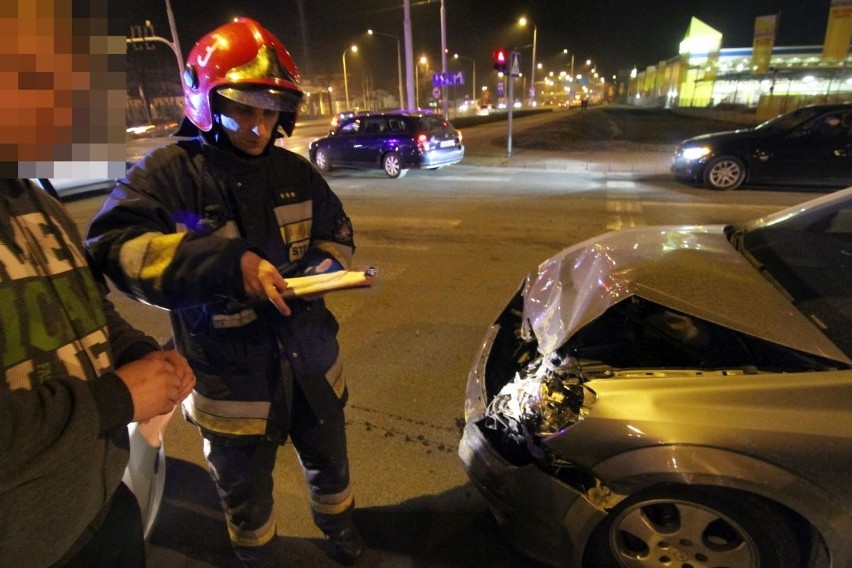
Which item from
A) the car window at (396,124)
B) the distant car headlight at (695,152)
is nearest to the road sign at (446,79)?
the car window at (396,124)

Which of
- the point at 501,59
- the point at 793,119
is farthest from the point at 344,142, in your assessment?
the point at 793,119

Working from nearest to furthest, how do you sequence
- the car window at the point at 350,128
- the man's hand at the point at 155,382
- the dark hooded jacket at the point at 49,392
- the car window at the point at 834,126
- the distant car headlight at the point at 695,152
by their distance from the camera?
the dark hooded jacket at the point at 49,392
the man's hand at the point at 155,382
the car window at the point at 834,126
the distant car headlight at the point at 695,152
the car window at the point at 350,128

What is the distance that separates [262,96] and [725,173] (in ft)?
33.0

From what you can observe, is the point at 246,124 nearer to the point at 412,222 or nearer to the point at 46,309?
the point at 46,309

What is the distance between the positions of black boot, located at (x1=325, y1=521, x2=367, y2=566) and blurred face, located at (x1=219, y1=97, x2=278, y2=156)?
4.93 feet

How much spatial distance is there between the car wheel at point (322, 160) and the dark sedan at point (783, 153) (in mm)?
8389

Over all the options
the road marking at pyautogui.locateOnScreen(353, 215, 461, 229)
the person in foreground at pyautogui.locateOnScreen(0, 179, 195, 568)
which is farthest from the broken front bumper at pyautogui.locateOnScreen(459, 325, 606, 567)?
the road marking at pyautogui.locateOnScreen(353, 215, 461, 229)

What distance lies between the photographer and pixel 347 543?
6.92 feet

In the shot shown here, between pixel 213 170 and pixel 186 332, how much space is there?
544mm

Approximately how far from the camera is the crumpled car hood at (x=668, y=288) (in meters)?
1.89

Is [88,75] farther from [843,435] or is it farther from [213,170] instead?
[843,435]

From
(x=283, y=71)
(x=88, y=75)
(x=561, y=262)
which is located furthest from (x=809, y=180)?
(x=88, y=75)

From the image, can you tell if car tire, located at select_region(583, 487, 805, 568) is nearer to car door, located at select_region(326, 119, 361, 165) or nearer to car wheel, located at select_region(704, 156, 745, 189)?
car wheel, located at select_region(704, 156, 745, 189)

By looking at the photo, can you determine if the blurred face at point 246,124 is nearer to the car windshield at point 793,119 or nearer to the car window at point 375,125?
the car windshield at point 793,119
